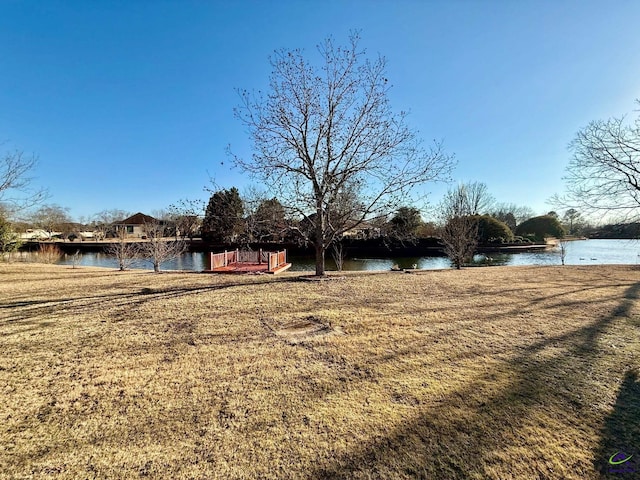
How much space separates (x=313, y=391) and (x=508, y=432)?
1.51 meters

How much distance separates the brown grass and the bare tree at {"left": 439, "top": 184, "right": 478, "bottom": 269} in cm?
1052

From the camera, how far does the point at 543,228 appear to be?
3884cm

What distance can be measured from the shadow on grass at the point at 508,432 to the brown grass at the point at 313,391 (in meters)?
0.01

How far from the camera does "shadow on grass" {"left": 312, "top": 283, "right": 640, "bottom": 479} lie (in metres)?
1.92

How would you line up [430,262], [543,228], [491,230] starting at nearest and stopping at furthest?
[430,262] < [491,230] < [543,228]

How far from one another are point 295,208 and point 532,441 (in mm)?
7152

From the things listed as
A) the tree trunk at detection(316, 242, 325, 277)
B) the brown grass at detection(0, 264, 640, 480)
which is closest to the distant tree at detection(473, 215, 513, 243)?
the tree trunk at detection(316, 242, 325, 277)

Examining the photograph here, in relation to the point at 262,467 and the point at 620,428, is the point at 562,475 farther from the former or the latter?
the point at 262,467

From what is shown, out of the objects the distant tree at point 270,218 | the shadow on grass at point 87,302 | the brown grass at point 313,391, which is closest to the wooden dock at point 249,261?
the distant tree at point 270,218

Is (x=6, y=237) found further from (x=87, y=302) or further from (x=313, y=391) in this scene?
(x=313, y=391)

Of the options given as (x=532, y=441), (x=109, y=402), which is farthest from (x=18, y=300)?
(x=532, y=441)

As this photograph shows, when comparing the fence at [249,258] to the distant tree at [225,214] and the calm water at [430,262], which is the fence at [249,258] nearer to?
the calm water at [430,262]

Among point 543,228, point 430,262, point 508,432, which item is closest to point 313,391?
point 508,432

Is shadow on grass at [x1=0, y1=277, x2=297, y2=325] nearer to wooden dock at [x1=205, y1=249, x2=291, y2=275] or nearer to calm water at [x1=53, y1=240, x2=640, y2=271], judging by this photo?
wooden dock at [x1=205, y1=249, x2=291, y2=275]
